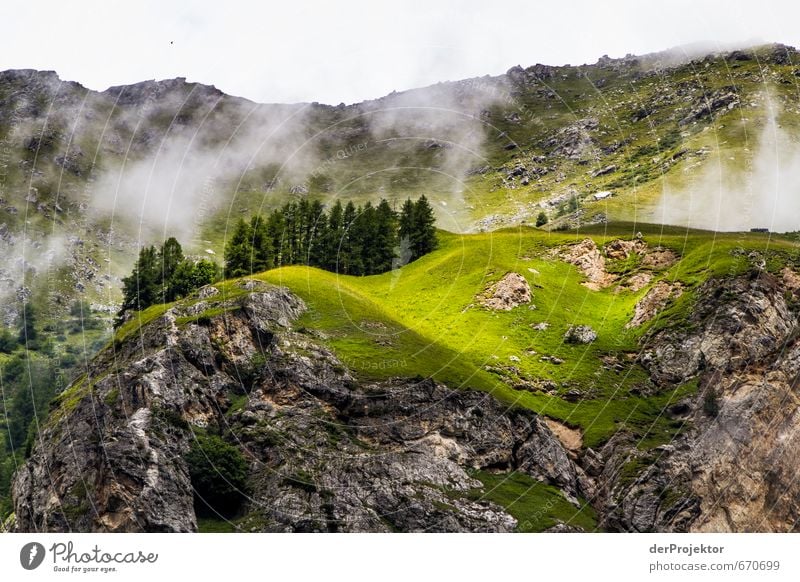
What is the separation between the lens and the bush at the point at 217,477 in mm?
80562

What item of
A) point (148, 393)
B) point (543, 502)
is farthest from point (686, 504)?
point (148, 393)

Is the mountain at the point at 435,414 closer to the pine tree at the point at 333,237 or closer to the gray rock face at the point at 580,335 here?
the gray rock face at the point at 580,335

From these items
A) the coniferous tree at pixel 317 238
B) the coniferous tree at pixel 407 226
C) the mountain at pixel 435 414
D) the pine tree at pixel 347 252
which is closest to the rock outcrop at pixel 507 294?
the mountain at pixel 435 414

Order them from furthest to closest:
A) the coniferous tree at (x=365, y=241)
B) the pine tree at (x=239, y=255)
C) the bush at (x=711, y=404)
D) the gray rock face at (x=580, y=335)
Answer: the coniferous tree at (x=365, y=241)
the pine tree at (x=239, y=255)
the gray rock face at (x=580, y=335)
the bush at (x=711, y=404)

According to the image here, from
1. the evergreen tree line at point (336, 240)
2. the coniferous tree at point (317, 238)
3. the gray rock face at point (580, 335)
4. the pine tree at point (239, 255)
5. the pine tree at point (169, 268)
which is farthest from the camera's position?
the coniferous tree at point (317, 238)

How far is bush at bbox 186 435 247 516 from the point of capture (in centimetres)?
8056

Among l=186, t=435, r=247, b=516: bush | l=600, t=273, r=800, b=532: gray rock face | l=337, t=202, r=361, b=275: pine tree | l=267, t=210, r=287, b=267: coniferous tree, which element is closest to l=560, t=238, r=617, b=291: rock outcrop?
l=600, t=273, r=800, b=532: gray rock face

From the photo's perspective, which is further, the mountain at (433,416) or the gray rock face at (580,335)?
the gray rock face at (580,335)

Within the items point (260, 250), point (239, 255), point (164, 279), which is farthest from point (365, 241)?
point (164, 279)

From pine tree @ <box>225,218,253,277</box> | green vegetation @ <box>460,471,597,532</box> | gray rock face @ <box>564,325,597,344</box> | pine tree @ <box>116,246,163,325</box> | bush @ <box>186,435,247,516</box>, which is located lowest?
green vegetation @ <box>460,471,597,532</box>

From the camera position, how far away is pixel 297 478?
81.8 meters

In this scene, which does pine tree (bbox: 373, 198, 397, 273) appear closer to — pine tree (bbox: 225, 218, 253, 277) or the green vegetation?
pine tree (bbox: 225, 218, 253, 277)
